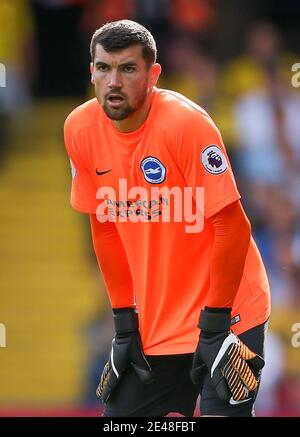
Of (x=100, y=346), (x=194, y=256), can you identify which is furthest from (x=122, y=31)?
(x=100, y=346)

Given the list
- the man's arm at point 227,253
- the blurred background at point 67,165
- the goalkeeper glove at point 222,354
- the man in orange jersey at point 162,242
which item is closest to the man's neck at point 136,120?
the man in orange jersey at point 162,242

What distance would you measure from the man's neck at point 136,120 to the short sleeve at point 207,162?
0.22 meters

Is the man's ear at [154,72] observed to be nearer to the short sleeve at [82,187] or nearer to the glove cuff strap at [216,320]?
the short sleeve at [82,187]

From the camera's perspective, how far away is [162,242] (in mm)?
4902

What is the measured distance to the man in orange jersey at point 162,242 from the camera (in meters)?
4.68

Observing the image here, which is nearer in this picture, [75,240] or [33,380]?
[33,380]

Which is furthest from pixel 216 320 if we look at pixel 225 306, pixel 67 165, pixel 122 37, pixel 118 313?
pixel 67 165

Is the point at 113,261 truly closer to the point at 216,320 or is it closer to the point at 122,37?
the point at 216,320

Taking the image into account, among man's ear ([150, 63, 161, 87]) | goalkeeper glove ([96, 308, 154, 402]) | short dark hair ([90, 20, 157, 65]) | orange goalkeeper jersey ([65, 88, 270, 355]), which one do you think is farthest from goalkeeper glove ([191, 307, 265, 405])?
short dark hair ([90, 20, 157, 65])

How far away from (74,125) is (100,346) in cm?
441

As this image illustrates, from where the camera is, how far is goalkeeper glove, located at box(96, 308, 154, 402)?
4973 mm

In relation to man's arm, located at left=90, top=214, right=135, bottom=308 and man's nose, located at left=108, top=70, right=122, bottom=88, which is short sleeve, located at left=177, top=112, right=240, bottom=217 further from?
man's arm, located at left=90, top=214, right=135, bottom=308

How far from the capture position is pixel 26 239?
1089cm

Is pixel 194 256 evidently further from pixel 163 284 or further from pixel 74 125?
pixel 74 125
